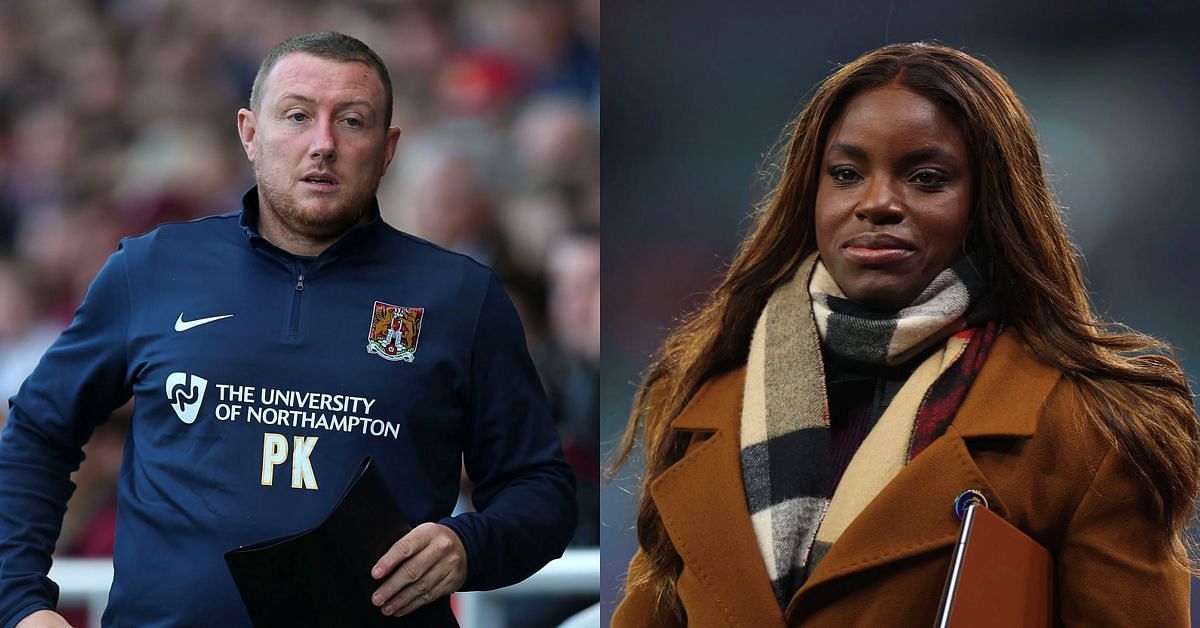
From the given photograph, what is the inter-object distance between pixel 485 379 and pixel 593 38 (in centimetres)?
117

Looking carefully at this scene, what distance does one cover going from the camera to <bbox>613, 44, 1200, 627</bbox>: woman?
1.85m

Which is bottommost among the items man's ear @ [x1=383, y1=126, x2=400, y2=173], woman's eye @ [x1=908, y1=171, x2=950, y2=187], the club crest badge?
the club crest badge

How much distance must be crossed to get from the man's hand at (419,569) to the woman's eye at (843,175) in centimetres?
86

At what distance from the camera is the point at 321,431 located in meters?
2.22

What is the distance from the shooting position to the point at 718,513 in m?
2.06

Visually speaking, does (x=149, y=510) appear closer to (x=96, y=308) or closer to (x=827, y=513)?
(x=96, y=308)

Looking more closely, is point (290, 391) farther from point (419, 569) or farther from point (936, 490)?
point (936, 490)

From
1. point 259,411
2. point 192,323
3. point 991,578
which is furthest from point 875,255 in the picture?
point 192,323

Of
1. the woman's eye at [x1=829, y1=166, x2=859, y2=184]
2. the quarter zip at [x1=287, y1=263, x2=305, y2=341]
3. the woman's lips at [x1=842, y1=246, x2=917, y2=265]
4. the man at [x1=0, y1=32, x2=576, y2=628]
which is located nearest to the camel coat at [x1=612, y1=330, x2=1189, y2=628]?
the woman's lips at [x1=842, y1=246, x2=917, y2=265]

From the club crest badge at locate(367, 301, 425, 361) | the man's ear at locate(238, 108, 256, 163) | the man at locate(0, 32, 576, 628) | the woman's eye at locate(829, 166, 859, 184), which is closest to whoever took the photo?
the woman's eye at locate(829, 166, 859, 184)

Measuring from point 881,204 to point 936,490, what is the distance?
43cm

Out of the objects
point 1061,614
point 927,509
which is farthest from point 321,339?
point 1061,614

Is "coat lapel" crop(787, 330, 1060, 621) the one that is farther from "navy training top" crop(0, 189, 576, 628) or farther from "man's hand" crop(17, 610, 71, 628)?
"man's hand" crop(17, 610, 71, 628)

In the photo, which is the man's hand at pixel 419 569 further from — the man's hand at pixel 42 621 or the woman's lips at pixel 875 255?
the woman's lips at pixel 875 255
